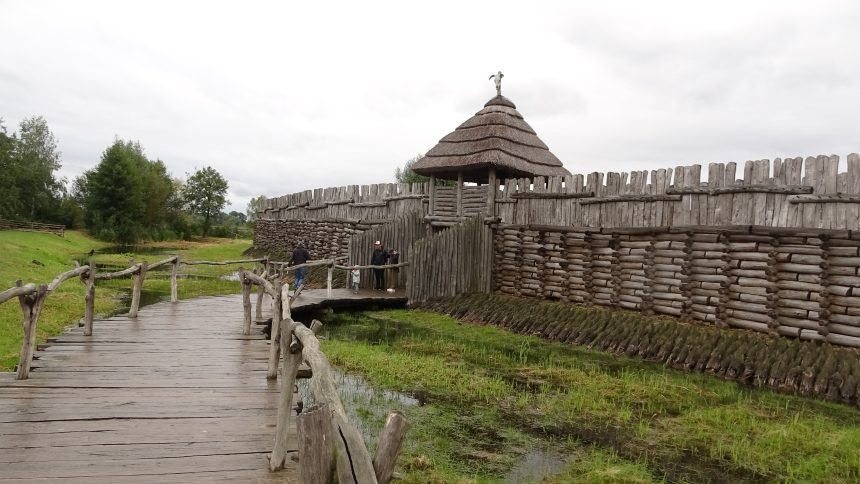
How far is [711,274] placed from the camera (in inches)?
421

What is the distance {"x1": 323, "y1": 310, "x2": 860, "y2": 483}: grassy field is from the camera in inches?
224

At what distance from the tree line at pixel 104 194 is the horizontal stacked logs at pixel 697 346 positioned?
134ft

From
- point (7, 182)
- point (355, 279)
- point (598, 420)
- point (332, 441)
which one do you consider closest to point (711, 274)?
point (598, 420)

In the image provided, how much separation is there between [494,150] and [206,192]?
208 ft

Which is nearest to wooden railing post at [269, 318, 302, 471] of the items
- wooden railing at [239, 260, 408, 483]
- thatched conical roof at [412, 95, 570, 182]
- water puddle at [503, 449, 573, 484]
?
wooden railing at [239, 260, 408, 483]

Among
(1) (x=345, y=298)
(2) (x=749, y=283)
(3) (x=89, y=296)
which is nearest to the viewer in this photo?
(3) (x=89, y=296)

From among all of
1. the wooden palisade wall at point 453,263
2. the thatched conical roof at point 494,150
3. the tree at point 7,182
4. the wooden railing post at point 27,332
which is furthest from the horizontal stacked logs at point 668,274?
the tree at point 7,182

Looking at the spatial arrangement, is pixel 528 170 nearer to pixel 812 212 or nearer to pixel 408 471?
pixel 812 212

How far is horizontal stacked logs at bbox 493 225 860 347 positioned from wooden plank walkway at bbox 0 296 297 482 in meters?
7.58

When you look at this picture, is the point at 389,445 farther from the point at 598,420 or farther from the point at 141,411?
the point at 598,420

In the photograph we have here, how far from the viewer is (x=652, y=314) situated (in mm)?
11734

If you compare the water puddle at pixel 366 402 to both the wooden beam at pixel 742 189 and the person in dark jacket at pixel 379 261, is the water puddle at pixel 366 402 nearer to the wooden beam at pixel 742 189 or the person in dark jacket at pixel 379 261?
the wooden beam at pixel 742 189

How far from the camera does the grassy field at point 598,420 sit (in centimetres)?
568

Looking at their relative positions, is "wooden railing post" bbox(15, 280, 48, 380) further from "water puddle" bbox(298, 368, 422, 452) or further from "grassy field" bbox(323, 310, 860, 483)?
"grassy field" bbox(323, 310, 860, 483)
